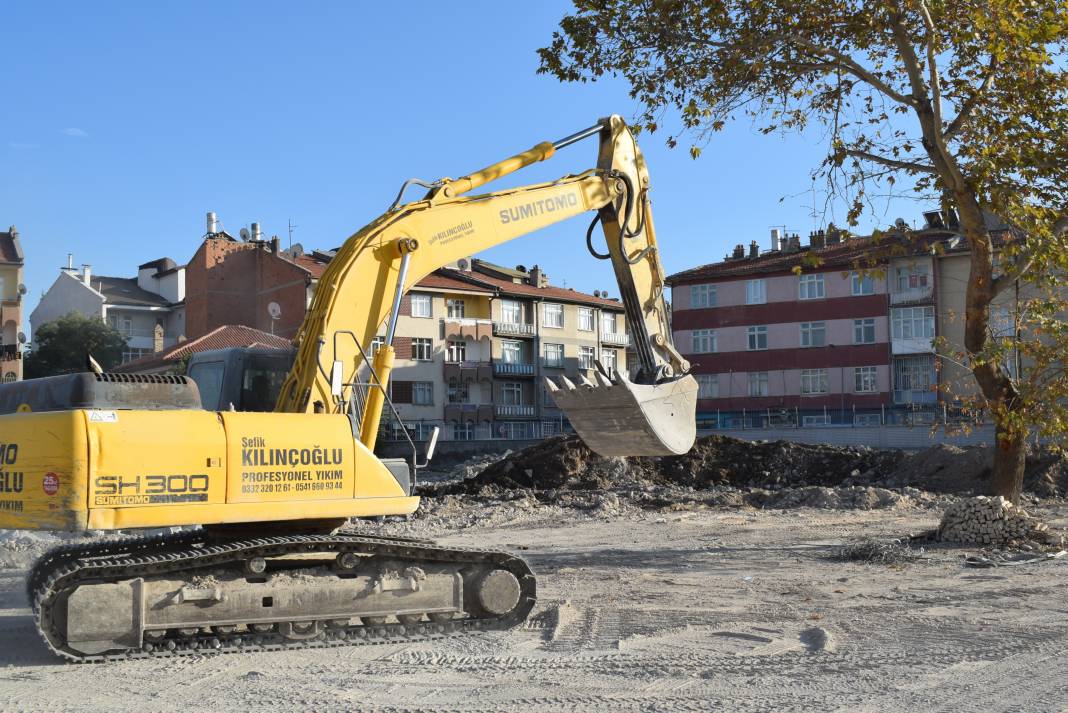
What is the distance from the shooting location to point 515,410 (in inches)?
2398

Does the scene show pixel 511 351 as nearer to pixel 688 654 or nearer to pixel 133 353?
pixel 133 353

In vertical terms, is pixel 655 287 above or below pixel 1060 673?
above

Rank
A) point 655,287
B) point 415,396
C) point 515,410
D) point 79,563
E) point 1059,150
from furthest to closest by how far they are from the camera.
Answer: point 515,410 → point 415,396 → point 1059,150 → point 655,287 → point 79,563

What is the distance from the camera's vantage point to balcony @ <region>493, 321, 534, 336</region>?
2347 inches

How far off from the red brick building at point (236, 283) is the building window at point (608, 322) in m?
17.2

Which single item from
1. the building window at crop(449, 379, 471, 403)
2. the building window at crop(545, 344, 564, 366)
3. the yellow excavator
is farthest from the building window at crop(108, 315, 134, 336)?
the yellow excavator

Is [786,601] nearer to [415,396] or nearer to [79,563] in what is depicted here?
[79,563]

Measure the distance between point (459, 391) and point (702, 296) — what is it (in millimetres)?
13964

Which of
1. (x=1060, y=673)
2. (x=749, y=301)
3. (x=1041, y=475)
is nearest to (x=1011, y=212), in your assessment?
(x=1060, y=673)

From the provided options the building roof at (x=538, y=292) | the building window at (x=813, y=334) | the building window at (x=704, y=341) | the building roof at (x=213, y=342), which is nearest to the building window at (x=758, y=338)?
the building window at (x=813, y=334)

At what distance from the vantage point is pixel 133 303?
6681 centimetres

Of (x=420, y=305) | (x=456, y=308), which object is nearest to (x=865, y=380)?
(x=456, y=308)

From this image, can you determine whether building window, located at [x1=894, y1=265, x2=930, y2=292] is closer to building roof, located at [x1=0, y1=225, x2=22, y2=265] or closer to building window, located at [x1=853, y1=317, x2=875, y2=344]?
building window, located at [x1=853, y1=317, x2=875, y2=344]

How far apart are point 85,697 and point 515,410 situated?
54102 mm
